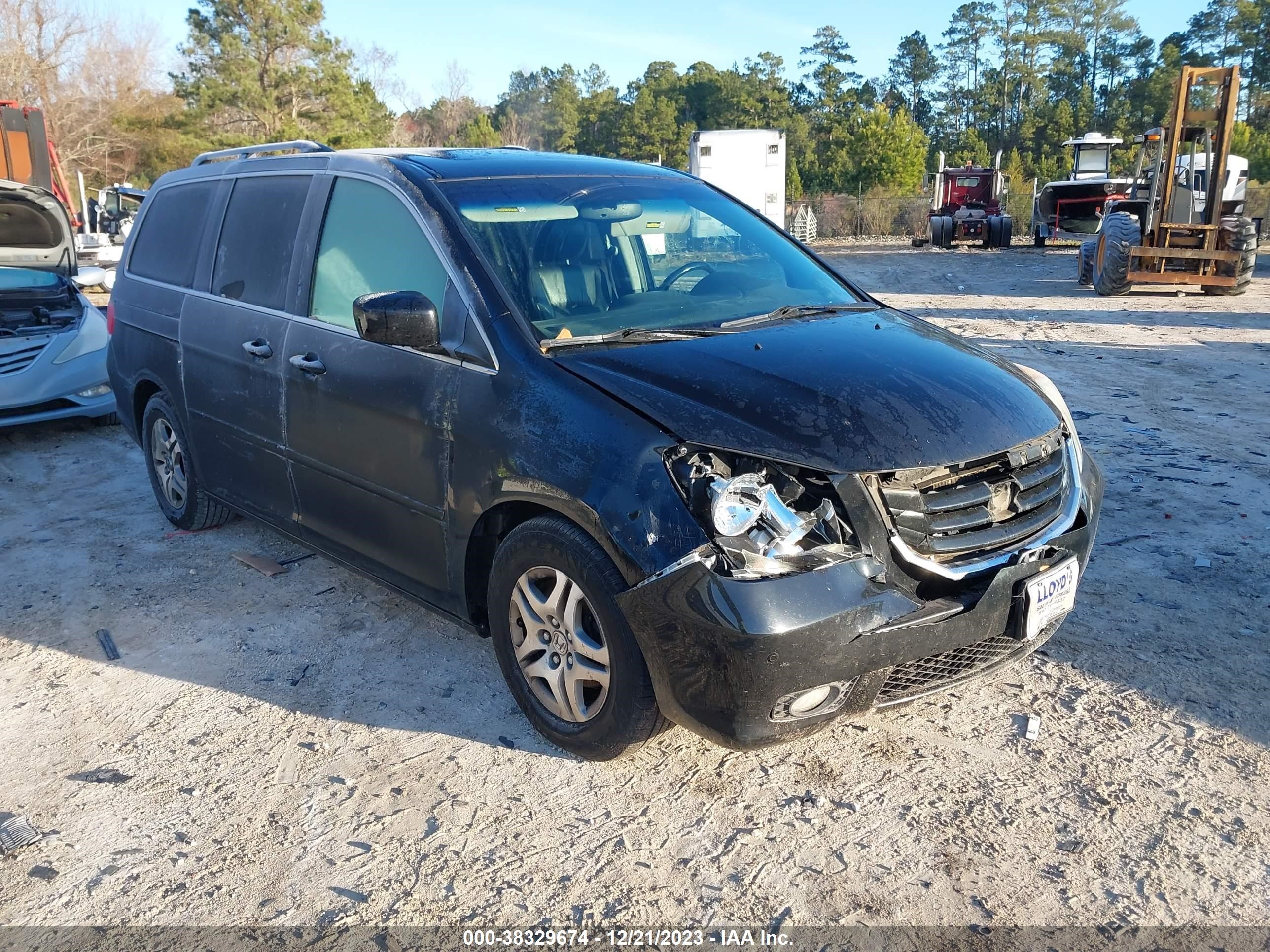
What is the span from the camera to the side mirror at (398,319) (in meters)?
3.33

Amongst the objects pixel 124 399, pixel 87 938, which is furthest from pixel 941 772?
pixel 124 399

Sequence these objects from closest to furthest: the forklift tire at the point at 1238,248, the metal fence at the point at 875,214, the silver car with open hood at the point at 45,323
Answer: the silver car with open hood at the point at 45,323 < the forklift tire at the point at 1238,248 < the metal fence at the point at 875,214

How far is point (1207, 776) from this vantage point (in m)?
3.12

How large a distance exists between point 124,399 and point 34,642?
182 centimetres

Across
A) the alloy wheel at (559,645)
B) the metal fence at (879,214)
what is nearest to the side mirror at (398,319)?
the alloy wheel at (559,645)

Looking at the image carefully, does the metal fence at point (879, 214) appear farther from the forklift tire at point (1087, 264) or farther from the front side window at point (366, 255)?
the front side window at point (366, 255)

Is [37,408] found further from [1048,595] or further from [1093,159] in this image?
[1093,159]

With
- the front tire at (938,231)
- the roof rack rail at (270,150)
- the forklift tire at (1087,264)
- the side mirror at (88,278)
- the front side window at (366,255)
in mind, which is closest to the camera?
the front side window at (366,255)

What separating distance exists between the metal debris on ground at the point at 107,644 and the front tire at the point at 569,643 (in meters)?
1.80

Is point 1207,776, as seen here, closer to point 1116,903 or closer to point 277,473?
point 1116,903

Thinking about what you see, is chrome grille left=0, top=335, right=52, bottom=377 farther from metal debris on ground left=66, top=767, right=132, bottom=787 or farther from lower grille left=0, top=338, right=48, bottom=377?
metal debris on ground left=66, top=767, right=132, bottom=787

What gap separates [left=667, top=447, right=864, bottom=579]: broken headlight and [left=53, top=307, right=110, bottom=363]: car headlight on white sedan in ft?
20.8

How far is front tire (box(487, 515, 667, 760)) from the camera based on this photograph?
2.93 m

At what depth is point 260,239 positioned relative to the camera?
448 cm
